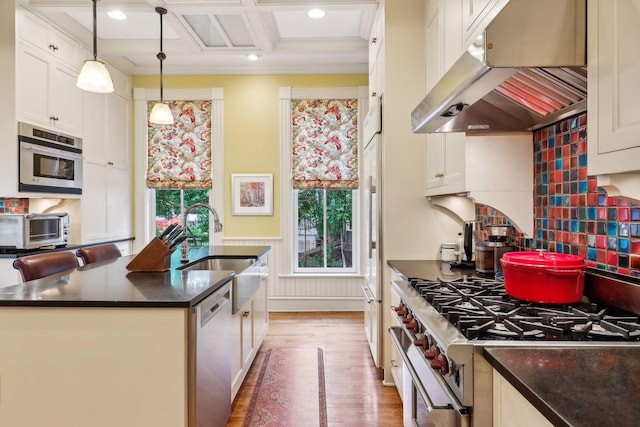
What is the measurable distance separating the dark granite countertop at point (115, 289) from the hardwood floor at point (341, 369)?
0.93 metres

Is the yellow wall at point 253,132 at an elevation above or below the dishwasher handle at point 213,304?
above

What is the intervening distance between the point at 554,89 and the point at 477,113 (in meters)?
0.36

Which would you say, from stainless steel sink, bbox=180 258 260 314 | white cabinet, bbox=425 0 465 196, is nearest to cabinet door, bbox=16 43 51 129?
stainless steel sink, bbox=180 258 260 314

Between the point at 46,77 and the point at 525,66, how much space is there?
387 cm

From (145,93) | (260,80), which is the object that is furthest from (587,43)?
(145,93)

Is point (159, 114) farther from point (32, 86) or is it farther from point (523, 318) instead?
point (523, 318)

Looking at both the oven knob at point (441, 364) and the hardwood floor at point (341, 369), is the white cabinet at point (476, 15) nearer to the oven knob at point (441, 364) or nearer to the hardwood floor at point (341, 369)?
the oven knob at point (441, 364)

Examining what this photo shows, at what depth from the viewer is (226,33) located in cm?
386

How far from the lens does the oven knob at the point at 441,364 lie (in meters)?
1.17

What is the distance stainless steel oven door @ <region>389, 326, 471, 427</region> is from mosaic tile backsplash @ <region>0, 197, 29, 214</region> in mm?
3560

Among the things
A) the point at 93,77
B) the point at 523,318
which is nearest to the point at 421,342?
the point at 523,318

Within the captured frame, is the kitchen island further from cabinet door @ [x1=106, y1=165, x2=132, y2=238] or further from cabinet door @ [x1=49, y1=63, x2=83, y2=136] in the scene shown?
cabinet door @ [x1=106, y1=165, x2=132, y2=238]

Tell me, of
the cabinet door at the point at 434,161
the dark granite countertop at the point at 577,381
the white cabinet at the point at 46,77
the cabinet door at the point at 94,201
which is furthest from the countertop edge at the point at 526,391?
the cabinet door at the point at 94,201

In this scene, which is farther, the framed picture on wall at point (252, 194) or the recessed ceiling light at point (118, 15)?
the framed picture on wall at point (252, 194)
